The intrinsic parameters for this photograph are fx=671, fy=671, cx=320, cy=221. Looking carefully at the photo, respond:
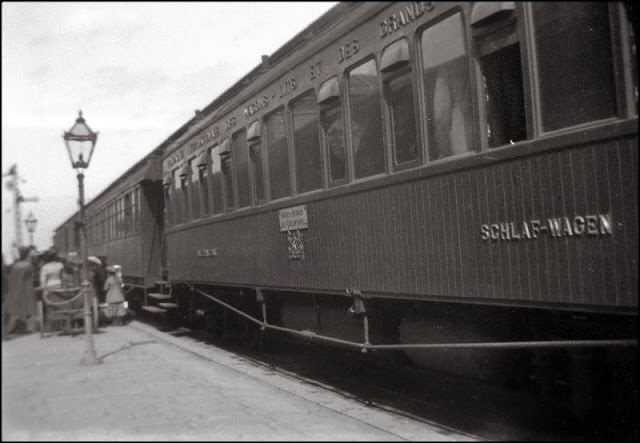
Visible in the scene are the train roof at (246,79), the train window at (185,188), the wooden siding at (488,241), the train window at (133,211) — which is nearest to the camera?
the wooden siding at (488,241)

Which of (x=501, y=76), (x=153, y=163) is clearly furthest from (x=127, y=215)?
(x=501, y=76)

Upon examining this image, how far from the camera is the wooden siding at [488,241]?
11.1ft

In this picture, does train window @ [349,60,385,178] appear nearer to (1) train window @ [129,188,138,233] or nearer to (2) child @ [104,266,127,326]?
(2) child @ [104,266,127,326]

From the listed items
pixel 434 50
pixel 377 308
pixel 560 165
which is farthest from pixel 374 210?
pixel 560 165

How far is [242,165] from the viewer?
8195 millimetres

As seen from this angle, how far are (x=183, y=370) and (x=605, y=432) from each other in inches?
179

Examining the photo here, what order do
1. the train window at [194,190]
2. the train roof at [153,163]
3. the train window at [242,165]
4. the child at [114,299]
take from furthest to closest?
the child at [114,299]
the train roof at [153,163]
the train window at [194,190]
the train window at [242,165]

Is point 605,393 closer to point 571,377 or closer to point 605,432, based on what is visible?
point 571,377

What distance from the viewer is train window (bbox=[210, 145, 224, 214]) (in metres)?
8.99

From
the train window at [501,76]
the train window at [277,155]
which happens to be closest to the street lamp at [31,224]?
the train window at [277,155]

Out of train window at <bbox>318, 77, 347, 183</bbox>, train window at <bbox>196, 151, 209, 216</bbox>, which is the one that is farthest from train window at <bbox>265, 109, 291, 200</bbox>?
train window at <bbox>196, 151, 209, 216</bbox>

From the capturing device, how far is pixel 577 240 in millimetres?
3568

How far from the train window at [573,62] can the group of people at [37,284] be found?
13.8 ft

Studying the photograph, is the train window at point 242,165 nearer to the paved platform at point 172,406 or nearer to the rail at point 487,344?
the rail at point 487,344
